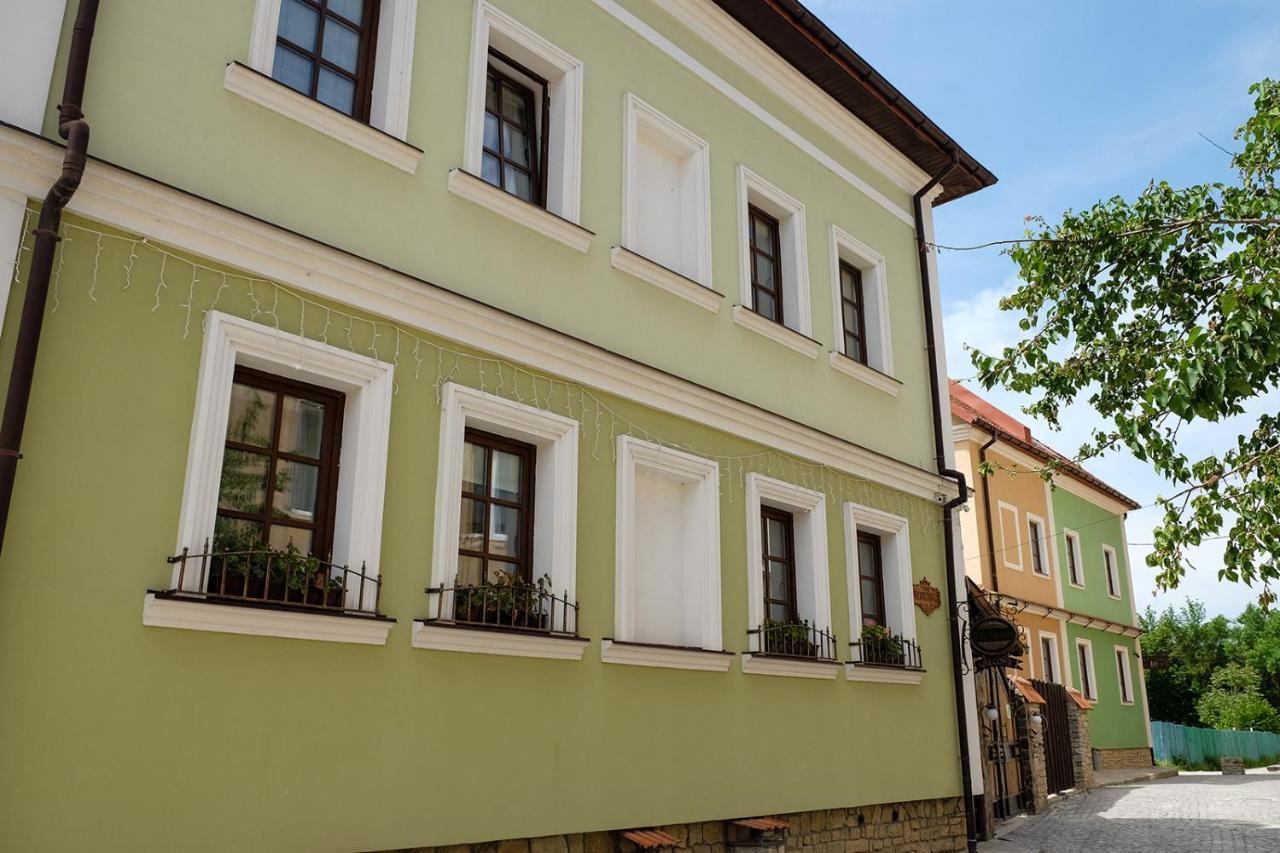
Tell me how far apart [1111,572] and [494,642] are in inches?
1075

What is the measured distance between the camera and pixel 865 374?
37.1ft

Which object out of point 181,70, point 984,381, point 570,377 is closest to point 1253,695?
point 984,381

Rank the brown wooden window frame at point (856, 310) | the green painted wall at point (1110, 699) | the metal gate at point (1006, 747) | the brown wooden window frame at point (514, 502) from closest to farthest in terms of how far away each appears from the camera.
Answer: the brown wooden window frame at point (514, 502) < the brown wooden window frame at point (856, 310) < the metal gate at point (1006, 747) < the green painted wall at point (1110, 699)

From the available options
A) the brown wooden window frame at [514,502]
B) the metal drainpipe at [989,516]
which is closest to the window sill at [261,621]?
the brown wooden window frame at [514,502]

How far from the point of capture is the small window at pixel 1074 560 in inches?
1075

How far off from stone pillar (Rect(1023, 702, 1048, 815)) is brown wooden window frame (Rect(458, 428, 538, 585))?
1092 centimetres

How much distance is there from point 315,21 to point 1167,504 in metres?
7.23

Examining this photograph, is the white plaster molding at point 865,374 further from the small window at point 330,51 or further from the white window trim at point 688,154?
the small window at point 330,51

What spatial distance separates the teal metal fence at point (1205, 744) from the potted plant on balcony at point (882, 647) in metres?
23.2

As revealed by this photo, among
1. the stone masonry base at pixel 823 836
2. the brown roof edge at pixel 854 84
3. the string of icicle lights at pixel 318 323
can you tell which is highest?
the brown roof edge at pixel 854 84

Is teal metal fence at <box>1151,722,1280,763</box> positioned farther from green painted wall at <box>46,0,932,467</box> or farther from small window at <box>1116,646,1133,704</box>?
green painted wall at <box>46,0,932,467</box>

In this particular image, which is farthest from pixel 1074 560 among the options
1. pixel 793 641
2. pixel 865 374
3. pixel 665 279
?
pixel 665 279

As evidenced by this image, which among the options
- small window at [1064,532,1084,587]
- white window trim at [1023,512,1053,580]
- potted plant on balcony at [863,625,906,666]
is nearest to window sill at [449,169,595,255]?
potted plant on balcony at [863,625,906,666]

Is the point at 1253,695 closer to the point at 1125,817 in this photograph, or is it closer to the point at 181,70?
the point at 1125,817
